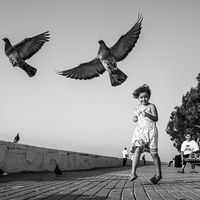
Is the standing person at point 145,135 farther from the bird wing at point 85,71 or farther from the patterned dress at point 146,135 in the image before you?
the bird wing at point 85,71

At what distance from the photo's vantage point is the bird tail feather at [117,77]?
5648mm

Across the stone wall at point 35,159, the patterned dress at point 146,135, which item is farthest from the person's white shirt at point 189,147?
the patterned dress at point 146,135

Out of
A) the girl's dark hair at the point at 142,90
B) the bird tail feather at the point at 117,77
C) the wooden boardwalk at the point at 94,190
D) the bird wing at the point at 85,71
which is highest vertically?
the bird wing at the point at 85,71

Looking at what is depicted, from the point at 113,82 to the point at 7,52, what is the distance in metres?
2.48

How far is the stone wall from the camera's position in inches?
322

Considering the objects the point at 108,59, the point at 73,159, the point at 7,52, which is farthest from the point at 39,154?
the point at 108,59

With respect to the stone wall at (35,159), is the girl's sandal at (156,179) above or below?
below

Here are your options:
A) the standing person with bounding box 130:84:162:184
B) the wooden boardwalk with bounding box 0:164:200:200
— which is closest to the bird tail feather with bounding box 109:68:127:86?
the standing person with bounding box 130:84:162:184

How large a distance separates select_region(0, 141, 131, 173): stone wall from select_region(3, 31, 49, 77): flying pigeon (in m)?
2.34

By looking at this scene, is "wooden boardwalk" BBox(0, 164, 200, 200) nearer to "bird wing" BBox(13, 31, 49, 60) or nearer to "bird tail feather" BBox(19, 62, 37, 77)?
"bird tail feather" BBox(19, 62, 37, 77)

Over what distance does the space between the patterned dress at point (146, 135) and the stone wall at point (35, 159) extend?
3.84 metres

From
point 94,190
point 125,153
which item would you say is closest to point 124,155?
point 125,153

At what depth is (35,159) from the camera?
9688 millimetres

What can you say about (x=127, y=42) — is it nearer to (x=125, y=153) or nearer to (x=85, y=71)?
(x=85, y=71)
